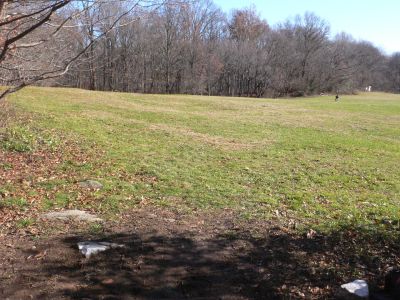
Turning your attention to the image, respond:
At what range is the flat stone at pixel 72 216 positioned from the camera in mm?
5680

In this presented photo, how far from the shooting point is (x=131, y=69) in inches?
2164

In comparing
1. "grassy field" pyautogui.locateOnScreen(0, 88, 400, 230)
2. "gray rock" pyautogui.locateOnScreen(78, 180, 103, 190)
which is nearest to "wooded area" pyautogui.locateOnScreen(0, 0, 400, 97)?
"grassy field" pyautogui.locateOnScreen(0, 88, 400, 230)

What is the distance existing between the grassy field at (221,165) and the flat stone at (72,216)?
285mm

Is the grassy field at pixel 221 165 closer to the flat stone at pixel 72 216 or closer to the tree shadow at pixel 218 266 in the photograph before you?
the flat stone at pixel 72 216

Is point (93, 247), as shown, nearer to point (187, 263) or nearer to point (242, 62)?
Answer: point (187, 263)

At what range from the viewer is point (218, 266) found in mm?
4375

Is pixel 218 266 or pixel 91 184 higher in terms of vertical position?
pixel 91 184

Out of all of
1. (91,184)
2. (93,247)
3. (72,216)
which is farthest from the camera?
(91,184)

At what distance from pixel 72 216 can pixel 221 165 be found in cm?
475

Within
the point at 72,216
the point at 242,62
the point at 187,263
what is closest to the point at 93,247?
the point at 187,263

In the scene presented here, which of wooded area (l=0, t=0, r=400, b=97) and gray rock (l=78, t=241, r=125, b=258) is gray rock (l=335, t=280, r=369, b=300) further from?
wooded area (l=0, t=0, r=400, b=97)

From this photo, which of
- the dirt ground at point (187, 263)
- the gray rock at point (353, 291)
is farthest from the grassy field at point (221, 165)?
the gray rock at point (353, 291)

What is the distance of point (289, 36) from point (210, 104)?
158 feet

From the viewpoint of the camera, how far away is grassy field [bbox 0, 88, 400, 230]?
6730 millimetres
